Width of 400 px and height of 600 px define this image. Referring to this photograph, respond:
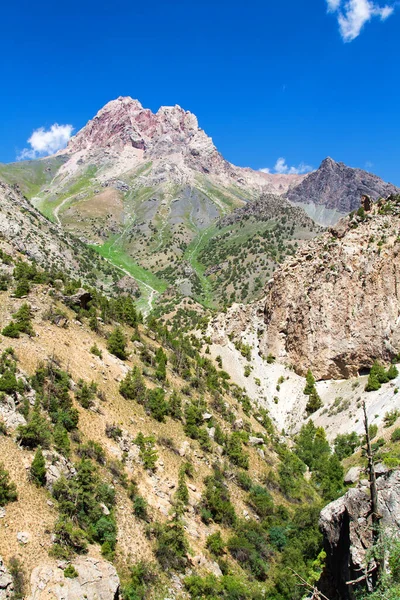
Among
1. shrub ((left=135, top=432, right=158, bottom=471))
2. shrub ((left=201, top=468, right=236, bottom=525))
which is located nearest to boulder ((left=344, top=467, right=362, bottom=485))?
shrub ((left=201, top=468, right=236, bottom=525))

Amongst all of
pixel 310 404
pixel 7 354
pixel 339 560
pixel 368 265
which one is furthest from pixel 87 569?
pixel 368 265

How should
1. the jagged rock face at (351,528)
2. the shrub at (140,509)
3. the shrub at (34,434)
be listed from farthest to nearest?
the shrub at (140,509) < the shrub at (34,434) < the jagged rock face at (351,528)

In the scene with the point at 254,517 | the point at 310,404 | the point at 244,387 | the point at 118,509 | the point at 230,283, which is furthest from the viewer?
the point at 230,283

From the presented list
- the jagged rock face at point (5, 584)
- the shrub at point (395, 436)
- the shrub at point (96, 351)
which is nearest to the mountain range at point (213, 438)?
the jagged rock face at point (5, 584)

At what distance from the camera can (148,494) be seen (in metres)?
27.4

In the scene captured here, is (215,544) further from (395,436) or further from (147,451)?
(395,436)

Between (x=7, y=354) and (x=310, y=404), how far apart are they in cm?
4271

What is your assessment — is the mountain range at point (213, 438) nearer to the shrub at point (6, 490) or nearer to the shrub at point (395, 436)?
the shrub at point (6, 490)

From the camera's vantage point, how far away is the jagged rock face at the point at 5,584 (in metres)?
16.0

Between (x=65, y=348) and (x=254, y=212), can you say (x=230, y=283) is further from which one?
(x=65, y=348)

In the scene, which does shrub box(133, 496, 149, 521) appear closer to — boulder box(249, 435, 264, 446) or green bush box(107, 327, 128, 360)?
green bush box(107, 327, 128, 360)

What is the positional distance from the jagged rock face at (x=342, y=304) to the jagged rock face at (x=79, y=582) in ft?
157

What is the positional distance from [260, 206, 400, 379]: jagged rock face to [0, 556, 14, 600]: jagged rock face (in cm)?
5186

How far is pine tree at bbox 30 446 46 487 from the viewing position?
21.8 metres
